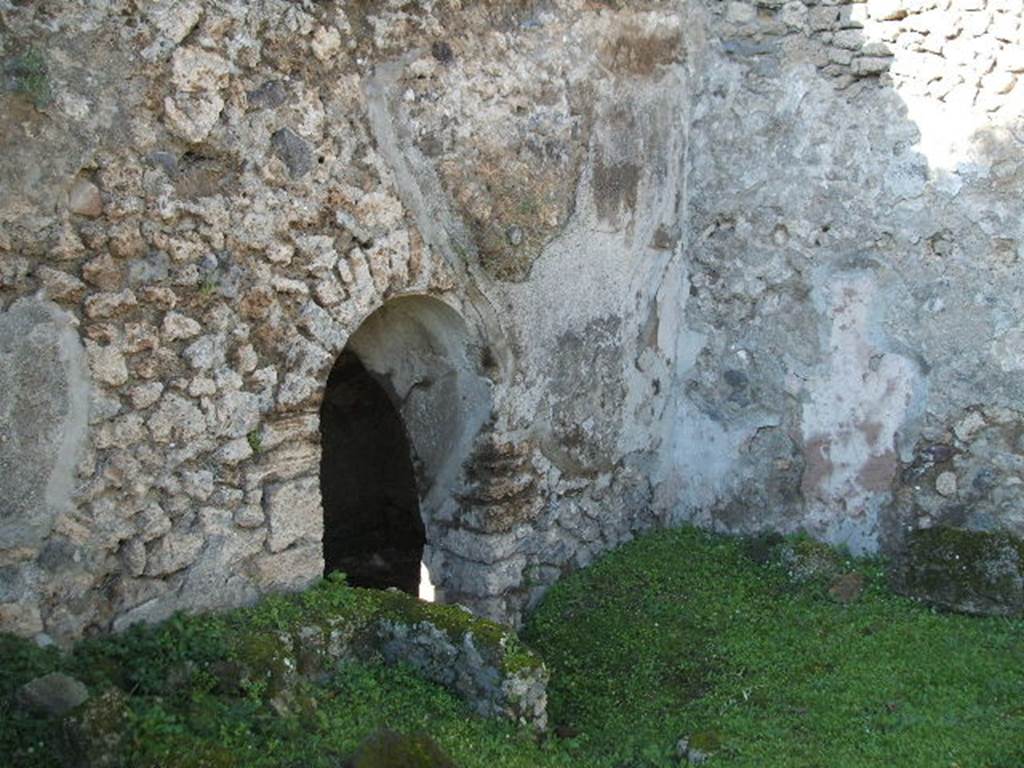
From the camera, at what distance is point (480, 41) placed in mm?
5562

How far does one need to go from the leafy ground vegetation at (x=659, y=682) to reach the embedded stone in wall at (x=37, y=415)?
1.41ft

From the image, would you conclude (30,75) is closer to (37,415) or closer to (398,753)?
(37,415)

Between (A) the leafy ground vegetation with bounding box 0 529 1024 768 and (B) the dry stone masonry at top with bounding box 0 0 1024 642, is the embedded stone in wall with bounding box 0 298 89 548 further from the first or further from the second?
(A) the leafy ground vegetation with bounding box 0 529 1024 768

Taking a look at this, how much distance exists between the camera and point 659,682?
18.4ft

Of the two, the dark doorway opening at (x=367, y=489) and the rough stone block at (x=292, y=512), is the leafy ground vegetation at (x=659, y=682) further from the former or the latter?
the dark doorway opening at (x=367, y=489)

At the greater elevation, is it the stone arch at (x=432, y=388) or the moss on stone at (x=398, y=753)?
the stone arch at (x=432, y=388)

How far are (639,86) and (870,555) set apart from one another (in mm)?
2558

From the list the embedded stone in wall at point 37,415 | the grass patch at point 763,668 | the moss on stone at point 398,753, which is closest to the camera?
the moss on stone at point 398,753

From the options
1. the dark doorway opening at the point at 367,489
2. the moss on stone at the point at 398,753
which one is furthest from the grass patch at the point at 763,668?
the dark doorway opening at the point at 367,489

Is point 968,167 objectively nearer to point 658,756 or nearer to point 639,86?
point 639,86

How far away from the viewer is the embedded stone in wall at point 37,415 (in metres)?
4.18

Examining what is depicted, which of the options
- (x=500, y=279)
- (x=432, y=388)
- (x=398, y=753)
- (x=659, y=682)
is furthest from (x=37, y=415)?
(x=659, y=682)

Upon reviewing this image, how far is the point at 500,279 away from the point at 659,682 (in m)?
1.87

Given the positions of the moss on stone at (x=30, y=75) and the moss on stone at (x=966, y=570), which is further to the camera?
the moss on stone at (x=966, y=570)
